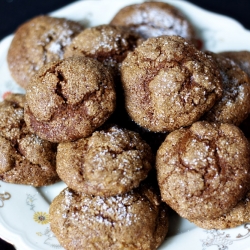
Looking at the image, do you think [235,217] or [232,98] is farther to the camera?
[232,98]

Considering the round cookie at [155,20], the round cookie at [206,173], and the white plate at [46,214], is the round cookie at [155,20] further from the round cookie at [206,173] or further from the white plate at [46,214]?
the round cookie at [206,173]

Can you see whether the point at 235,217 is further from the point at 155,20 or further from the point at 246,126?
the point at 155,20

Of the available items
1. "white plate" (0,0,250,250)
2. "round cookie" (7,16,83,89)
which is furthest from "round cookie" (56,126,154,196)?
"round cookie" (7,16,83,89)

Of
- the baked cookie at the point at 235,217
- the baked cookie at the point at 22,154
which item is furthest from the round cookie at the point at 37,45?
the baked cookie at the point at 235,217

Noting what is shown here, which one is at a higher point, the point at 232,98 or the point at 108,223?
the point at 232,98

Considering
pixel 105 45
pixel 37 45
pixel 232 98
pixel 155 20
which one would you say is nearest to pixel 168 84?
pixel 232 98

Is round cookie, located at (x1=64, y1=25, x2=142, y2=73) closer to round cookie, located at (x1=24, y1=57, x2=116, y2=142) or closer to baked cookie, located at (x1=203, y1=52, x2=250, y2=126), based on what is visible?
round cookie, located at (x1=24, y1=57, x2=116, y2=142)
